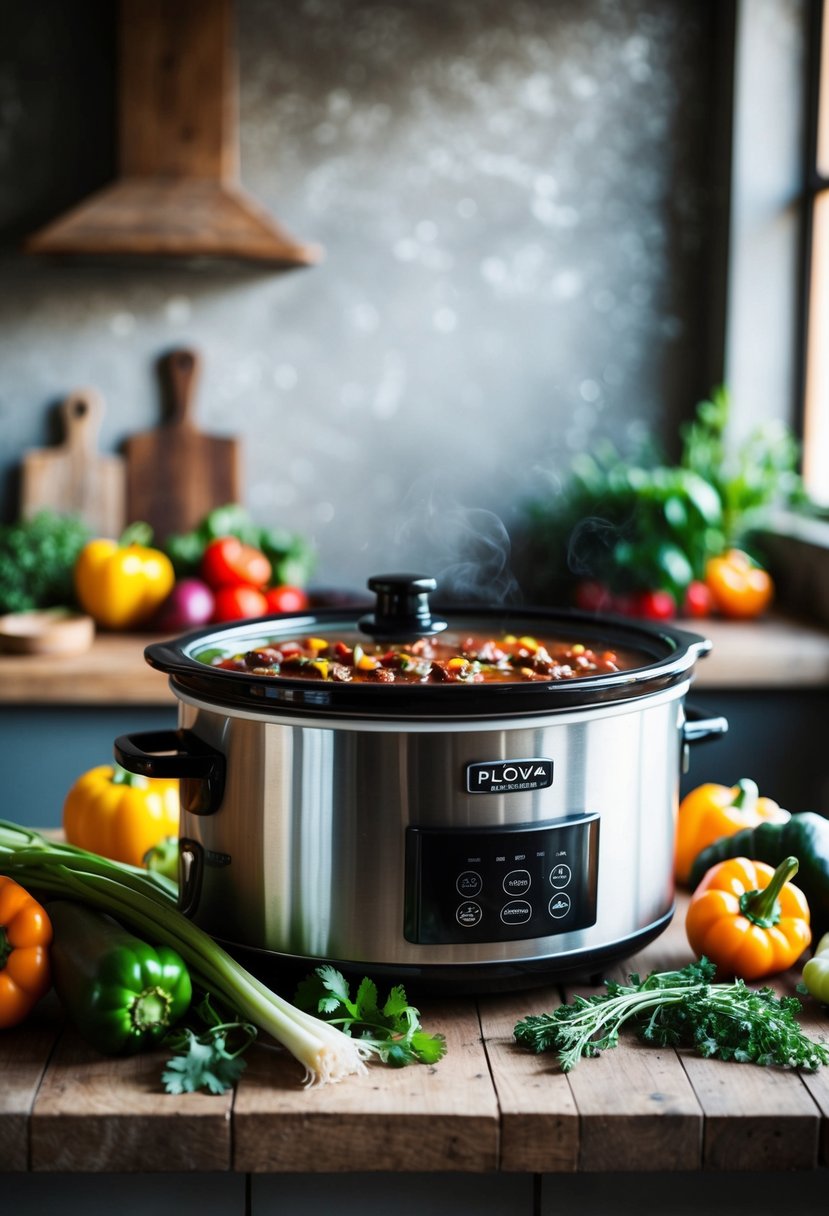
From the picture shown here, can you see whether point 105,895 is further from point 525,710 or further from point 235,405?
point 235,405

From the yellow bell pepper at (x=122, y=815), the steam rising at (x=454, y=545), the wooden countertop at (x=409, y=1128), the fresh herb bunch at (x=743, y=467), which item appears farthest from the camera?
the steam rising at (x=454, y=545)

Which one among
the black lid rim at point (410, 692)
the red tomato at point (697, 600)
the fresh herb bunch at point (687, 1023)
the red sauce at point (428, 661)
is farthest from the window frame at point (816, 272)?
the fresh herb bunch at point (687, 1023)

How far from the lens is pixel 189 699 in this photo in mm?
1365

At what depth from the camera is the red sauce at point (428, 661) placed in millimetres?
1394

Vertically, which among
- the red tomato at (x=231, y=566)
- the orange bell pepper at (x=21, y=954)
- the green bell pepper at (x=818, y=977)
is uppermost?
the red tomato at (x=231, y=566)

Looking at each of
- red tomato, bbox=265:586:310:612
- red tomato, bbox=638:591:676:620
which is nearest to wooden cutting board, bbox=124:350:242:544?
red tomato, bbox=265:586:310:612

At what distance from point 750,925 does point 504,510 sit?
236 cm

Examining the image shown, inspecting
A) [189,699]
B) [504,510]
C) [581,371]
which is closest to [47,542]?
[504,510]

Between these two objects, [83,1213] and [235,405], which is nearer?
[83,1213]

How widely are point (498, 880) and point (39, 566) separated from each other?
2.21m

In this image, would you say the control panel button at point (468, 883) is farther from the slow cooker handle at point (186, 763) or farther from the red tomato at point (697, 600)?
the red tomato at point (697, 600)

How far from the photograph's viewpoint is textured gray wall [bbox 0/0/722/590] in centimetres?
346

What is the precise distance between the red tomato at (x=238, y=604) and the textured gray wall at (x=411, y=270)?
551 millimetres

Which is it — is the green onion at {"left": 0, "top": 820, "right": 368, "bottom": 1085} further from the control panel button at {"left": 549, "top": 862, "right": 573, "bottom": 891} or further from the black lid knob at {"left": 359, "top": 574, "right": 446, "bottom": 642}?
the black lid knob at {"left": 359, "top": 574, "right": 446, "bottom": 642}
